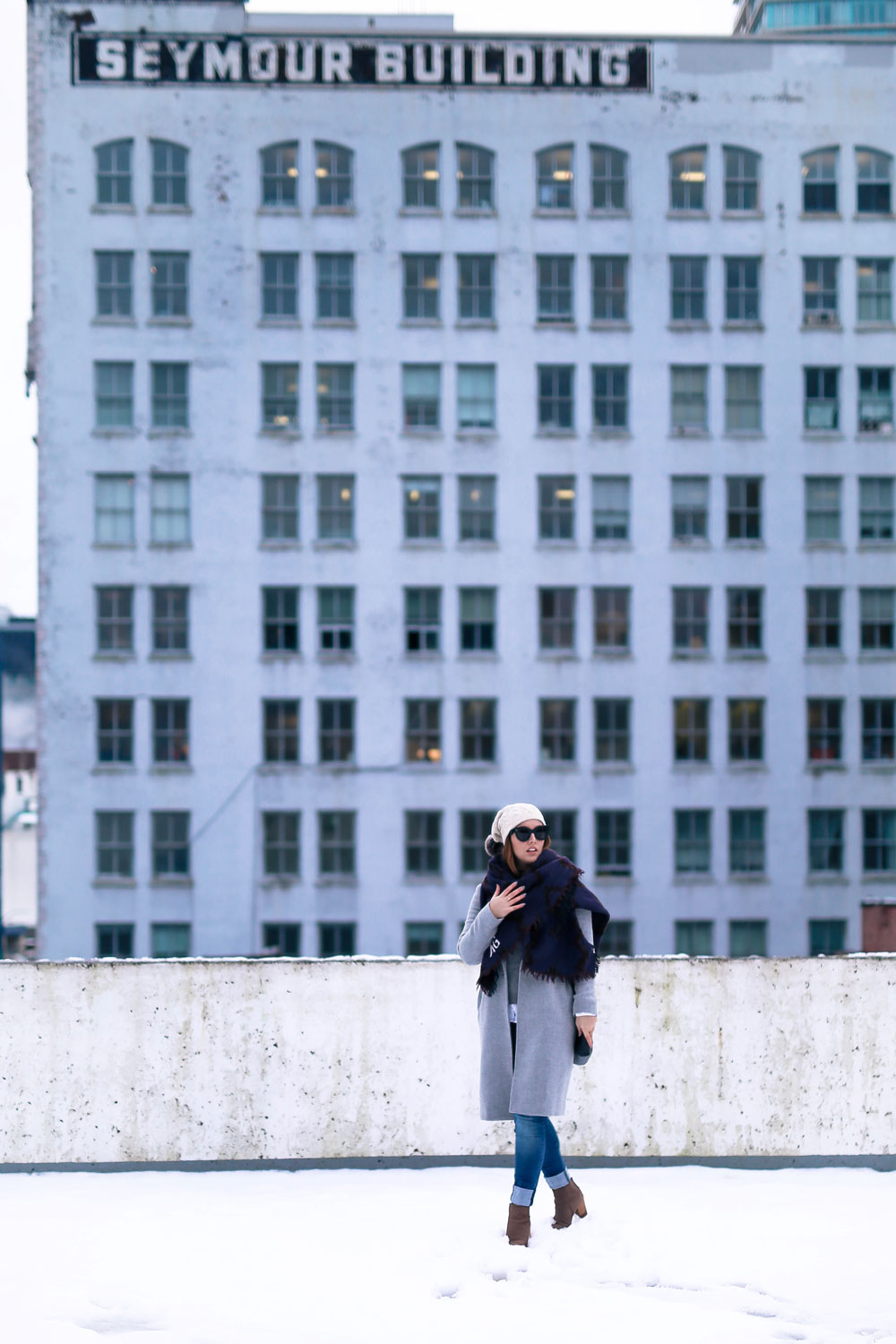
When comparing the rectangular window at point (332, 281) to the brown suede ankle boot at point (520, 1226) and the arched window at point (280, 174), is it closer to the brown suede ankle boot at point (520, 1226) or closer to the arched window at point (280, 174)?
the arched window at point (280, 174)

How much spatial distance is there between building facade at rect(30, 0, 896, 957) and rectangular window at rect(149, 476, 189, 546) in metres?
0.11

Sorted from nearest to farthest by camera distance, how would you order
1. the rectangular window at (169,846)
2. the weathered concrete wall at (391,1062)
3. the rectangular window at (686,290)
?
the weathered concrete wall at (391,1062), the rectangular window at (169,846), the rectangular window at (686,290)

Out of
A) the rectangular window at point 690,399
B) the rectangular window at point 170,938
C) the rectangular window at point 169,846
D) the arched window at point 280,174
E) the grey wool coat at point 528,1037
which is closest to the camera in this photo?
the grey wool coat at point 528,1037

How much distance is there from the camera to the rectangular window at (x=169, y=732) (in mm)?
35469

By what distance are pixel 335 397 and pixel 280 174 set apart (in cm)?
745

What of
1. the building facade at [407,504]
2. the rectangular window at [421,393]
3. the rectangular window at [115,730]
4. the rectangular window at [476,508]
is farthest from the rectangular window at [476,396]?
the rectangular window at [115,730]

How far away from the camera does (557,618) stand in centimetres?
3625

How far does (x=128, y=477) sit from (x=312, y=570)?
6.77m

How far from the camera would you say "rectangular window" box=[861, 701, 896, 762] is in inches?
1451

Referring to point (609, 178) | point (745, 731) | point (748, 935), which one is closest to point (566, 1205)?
point (748, 935)

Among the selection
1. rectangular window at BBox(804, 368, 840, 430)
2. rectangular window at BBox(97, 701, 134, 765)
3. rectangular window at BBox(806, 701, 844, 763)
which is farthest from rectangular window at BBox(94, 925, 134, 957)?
rectangular window at BBox(804, 368, 840, 430)

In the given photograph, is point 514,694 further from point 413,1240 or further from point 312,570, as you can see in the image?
point 413,1240

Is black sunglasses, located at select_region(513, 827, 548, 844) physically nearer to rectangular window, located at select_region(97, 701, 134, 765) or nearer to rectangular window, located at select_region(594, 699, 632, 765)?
rectangular window, located at select_region(594, 699, 632, 765)

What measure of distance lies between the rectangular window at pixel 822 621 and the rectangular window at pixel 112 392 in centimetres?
2321
